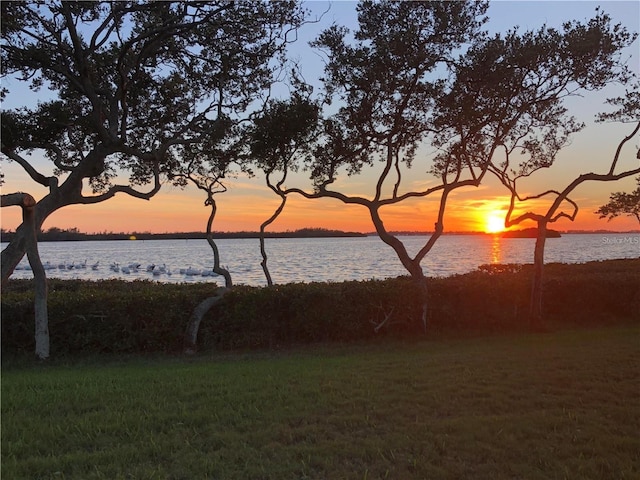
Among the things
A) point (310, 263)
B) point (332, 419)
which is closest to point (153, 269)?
→ point (310, 263)

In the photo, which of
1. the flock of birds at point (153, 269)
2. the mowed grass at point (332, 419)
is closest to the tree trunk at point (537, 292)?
the mowed grass at point (332, 419)

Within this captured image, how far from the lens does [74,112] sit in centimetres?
1023

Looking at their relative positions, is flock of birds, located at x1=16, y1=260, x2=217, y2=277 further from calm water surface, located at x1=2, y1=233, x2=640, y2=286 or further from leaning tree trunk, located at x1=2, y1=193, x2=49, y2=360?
leaning tree trunk, located at x1=2, y1=193, x2=49, y2=360

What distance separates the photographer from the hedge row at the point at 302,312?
8.48m

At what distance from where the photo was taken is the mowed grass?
3875mm

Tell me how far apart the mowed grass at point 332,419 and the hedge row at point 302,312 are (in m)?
0.98

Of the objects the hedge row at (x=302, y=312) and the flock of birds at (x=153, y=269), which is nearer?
the hedge row at (x=302, y=312)

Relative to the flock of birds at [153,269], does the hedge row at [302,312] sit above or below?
above

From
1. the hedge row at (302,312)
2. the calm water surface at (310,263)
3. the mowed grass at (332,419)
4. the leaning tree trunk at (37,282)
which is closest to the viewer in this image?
the mowed grass at (332,419)

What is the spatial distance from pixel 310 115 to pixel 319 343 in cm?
454

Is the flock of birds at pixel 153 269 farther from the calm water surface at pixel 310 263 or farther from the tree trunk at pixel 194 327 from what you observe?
the tree trunk at pixel 194 327

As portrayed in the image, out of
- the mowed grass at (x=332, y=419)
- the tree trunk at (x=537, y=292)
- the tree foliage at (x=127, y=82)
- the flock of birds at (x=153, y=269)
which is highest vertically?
the tree foliage at (x=127, y=82)

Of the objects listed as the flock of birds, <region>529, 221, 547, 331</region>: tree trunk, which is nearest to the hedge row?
<region>529, 221, 547, 331</region>: tree trunk

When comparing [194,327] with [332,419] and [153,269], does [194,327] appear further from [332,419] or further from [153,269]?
[153,269]
